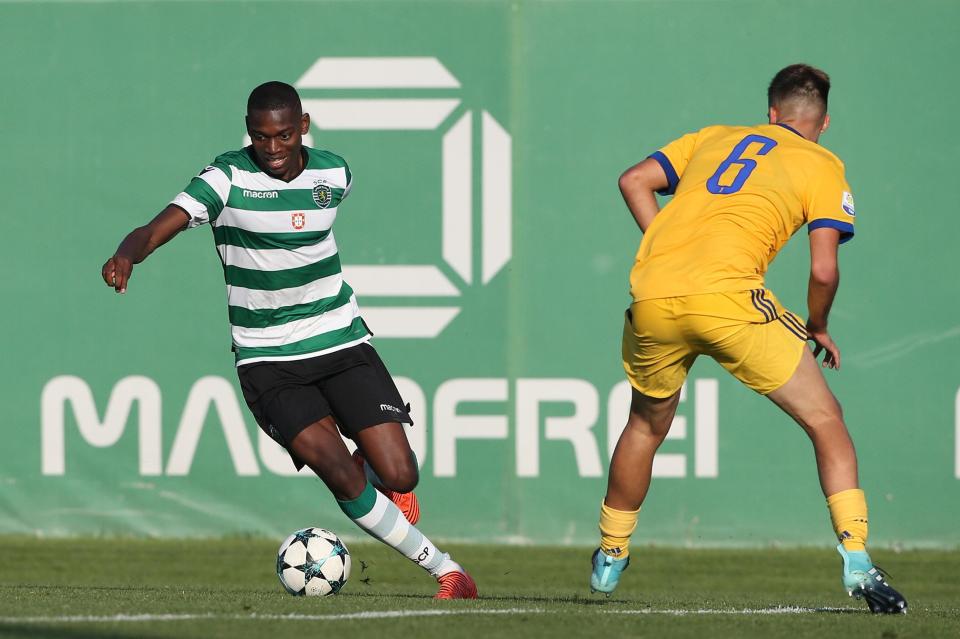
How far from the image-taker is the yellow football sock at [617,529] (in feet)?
17.0

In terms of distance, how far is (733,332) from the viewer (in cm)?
471

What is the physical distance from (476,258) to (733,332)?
3.81 metres

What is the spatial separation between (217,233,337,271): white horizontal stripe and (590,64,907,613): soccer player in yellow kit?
143 centimetres

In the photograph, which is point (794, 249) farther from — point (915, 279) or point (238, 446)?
point (238, 446)

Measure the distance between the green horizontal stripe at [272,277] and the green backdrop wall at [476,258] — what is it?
2.70 meters

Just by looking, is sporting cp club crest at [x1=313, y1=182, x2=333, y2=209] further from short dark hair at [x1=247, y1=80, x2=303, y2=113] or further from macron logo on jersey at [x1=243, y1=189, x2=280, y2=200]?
short dark hair at [x1=247, y1=80, x2=303, y2=113]

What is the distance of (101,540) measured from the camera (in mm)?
8438

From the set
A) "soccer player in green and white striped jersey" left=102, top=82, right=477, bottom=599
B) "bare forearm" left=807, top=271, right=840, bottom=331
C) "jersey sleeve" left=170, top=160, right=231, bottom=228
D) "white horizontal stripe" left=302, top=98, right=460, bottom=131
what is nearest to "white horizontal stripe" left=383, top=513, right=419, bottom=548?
"soccer player in green and white striped jersey" left=102, top=82, right=477, bottom=599

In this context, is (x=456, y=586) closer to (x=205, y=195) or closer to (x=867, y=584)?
(x=867, y=584)

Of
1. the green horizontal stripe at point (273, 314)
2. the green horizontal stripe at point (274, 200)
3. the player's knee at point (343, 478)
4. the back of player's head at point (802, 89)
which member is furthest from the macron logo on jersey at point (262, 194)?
the back of player's head at point (802, 89)

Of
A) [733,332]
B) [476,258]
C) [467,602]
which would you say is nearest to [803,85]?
[733,332]

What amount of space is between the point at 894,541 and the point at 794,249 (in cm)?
183

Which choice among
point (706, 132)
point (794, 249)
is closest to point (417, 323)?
point (794, 249)

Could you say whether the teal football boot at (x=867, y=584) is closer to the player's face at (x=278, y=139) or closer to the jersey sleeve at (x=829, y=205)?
the jersey sleeve at (x=829, y=205)
